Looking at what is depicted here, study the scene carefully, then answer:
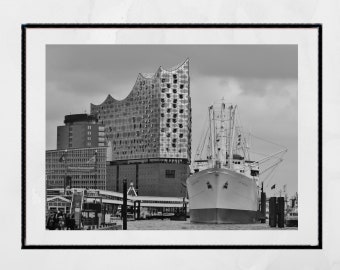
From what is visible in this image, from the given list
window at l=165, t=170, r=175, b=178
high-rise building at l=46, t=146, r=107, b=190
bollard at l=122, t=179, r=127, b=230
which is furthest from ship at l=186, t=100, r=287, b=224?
high-rise building at l=46, t=146, r=107, b=190

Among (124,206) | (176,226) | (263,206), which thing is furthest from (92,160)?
(263,206)

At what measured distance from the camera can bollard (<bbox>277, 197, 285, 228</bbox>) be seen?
6.15m

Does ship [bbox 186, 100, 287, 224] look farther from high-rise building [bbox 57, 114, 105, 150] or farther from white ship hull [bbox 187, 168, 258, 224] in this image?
high-rise building [bbox 57, 114, 105, 150]

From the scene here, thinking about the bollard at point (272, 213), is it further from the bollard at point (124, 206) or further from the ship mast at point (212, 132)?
the bollard at point (124, 206)

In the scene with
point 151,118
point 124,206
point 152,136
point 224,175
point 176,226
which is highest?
point 151,118

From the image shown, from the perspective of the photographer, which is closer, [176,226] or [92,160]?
[176,226]

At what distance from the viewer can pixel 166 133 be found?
253 inches

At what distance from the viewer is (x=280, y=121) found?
20.2 ft

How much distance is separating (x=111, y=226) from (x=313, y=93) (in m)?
1.57

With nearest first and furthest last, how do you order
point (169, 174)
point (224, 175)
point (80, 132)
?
point (80, 132) < point (169, 174) < point (224, 175)

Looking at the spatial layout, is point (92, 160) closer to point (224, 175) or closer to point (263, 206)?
point (224, 175)

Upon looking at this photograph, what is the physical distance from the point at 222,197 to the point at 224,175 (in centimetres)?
18

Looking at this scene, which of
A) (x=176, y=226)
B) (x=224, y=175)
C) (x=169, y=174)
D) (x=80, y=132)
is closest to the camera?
(x=176, y=226)
